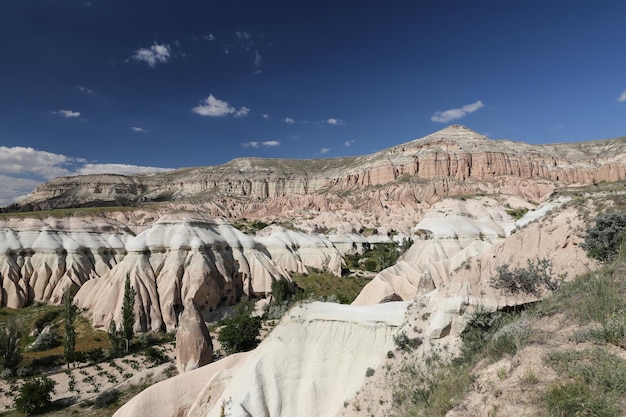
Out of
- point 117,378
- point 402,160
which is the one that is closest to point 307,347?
point 117,378

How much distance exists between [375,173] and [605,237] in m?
112

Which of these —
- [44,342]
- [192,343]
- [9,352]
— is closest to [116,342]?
[9,352]

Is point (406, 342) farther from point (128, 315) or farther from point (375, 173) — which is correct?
point (375, 173)

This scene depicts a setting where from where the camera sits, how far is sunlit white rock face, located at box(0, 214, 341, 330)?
34.3 metres

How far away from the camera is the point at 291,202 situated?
4510 inches

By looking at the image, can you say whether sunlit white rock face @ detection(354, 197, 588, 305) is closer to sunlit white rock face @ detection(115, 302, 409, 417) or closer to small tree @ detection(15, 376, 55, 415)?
sunlit white rock face @ detection(115, 302, 409, 417)

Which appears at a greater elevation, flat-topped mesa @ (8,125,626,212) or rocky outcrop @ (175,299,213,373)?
flat-topped mesa @ (8,125,626,212)

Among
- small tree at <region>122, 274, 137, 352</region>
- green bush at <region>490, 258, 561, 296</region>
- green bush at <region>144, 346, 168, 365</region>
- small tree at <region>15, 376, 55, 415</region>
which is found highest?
green bush at <region>490, 258, 561, 296</region>

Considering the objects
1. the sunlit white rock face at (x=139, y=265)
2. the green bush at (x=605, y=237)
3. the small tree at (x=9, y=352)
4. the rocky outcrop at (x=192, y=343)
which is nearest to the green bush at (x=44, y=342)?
the small tree at (x=9, y=352)

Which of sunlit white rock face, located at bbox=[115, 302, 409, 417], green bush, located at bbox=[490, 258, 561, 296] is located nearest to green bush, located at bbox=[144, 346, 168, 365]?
sunlit white rock face, located at bbox=[115, 302, 409, 417]

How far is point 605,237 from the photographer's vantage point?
10523 mm

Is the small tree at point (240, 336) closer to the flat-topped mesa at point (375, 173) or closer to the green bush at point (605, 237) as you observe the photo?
the green bush at point (605, 237)

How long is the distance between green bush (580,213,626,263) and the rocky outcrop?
1818 cm

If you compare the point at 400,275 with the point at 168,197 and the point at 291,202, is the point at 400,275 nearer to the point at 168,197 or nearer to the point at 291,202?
the point at 291,202
